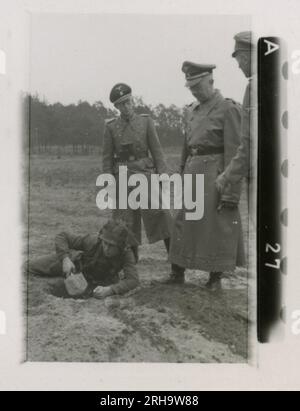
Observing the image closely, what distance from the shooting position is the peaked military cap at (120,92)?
2.63 metres

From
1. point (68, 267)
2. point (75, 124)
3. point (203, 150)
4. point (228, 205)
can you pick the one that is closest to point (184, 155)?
point (203, 150)

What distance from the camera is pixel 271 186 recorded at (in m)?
2.59

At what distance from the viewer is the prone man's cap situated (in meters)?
2.62

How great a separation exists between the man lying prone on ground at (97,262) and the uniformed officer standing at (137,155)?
0.09 meters

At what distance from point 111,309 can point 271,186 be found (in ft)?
3.18

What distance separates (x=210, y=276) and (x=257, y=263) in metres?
0.24

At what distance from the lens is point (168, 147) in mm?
2676

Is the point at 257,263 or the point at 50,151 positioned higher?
the point at 50,151

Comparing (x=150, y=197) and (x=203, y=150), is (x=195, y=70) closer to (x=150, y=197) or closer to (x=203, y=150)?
(x=203, y=150)

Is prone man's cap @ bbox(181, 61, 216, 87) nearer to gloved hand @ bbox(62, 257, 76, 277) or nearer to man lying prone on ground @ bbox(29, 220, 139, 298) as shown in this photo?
man lying prone on ground @ bbox(29, 220, 139, 298)

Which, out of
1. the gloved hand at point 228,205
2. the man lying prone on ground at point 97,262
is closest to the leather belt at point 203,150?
the gloved hand at point 228,205
